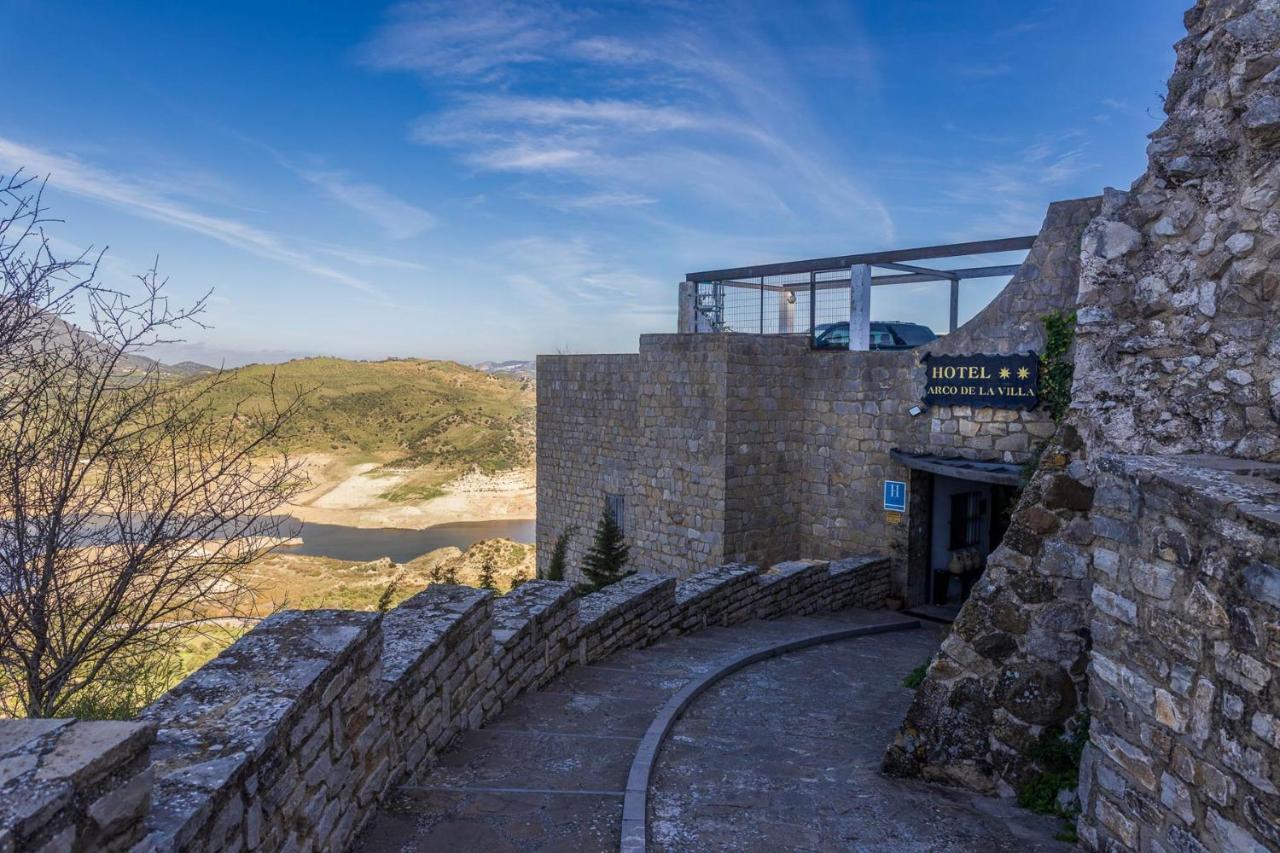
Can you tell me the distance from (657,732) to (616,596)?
2.63 metres

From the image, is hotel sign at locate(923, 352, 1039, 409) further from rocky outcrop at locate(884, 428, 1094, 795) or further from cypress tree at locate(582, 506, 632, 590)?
cypress tree at locate(582, 506, 632, 590)

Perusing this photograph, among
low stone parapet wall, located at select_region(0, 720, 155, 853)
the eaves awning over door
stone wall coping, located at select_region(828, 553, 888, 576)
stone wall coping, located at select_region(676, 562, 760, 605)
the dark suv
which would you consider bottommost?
stone wall coping, located at select_region(828, 553, 888, 576)

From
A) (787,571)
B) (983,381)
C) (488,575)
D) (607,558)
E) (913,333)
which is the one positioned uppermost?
(913,333)

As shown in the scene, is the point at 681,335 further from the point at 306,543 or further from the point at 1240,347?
the point at 306,543

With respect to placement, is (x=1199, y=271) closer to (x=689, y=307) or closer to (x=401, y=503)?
(x=689, y=307)

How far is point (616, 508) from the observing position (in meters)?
15.1

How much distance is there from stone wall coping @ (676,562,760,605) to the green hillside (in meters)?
36.4

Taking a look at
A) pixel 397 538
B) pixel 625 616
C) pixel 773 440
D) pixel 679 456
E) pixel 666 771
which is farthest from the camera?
pixel 397 538

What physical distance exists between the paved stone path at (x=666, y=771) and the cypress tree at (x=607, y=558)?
6301 mm

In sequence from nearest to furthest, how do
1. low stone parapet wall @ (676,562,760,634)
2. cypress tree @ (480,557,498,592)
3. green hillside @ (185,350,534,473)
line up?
low stone parapet wall @ (676,562,760,634)
cypress tree @ (480,557,498,592)
green hillside @ (185,350,534,473)

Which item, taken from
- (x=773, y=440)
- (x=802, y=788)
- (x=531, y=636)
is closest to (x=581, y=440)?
(x=773, y=440)

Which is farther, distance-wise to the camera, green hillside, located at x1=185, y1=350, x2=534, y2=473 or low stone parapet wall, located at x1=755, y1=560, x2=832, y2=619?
green hillside, located at x1=185, y1=350, x2=534, y2=473

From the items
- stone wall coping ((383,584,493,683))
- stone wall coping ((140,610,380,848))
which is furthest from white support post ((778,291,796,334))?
stone wall coping ((140,610,380,848))

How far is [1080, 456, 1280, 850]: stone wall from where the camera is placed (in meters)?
2.90
